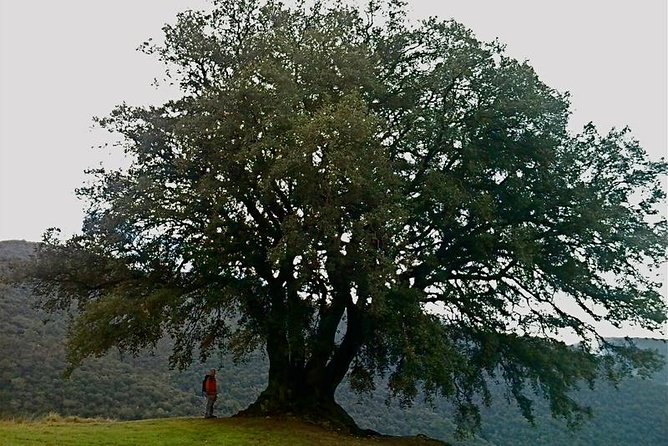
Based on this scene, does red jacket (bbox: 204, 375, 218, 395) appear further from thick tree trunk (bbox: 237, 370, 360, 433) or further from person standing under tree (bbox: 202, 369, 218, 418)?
thick tree trunk (bbox: 237, 370, 360, 433)

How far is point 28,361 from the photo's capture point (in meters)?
35.2

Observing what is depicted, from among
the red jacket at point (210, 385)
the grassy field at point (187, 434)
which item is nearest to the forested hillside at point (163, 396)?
the red jacket at point (210, 385)

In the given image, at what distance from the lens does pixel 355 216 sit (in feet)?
51.1

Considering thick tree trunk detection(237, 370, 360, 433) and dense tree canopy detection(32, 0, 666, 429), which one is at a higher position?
dense tree canopy detection(32, 0, 666, 429)

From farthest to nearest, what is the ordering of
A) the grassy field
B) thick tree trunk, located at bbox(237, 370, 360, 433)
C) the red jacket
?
the red jacket → thick tree trunk, located at bbox(237, 370, 360, 433) → the grassy field

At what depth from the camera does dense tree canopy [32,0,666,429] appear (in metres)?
15.2

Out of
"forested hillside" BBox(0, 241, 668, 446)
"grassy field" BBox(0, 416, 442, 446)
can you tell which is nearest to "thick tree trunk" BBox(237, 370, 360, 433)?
"grassy field" BBox(0, 416, 442, 446)

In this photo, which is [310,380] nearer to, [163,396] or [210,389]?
[210,389]

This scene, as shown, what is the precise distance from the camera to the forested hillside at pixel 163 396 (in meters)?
33.2

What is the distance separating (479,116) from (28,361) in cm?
2887

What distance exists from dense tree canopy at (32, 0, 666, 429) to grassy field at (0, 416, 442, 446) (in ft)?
5.97

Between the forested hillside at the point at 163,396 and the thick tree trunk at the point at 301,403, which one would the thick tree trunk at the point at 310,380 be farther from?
the forested hillside at the point at 163,396

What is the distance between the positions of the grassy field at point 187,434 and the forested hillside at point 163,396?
918cm

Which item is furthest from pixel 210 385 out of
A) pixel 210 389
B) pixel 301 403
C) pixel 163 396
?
pixel 163 396
